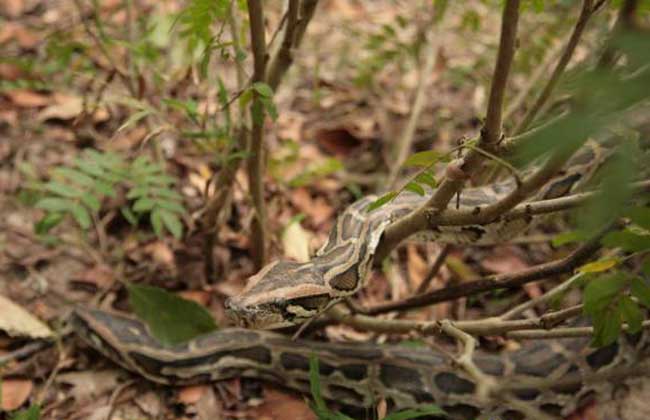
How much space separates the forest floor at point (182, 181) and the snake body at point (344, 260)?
2.53 feet

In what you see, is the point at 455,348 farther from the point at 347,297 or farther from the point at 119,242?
the point at 119,242

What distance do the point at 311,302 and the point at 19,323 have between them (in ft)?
6.88

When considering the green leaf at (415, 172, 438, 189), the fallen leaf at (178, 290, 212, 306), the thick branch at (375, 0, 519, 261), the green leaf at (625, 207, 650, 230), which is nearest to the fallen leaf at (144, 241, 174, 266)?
the fallen leaf at (178, 290, 212, 306)

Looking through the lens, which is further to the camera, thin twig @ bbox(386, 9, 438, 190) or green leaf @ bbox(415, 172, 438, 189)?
thin twig @ bbox(386, 9, 438, 190)

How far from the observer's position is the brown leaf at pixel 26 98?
5.52 meters

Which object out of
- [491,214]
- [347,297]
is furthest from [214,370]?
[491,214]

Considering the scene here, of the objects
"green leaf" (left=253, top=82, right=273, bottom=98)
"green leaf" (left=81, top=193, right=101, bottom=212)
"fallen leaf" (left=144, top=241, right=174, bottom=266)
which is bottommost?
"fallen leaf" (left=144, top=241, right=174, bottom=266)

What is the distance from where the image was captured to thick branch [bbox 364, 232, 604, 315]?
2979mm

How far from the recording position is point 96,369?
399cm

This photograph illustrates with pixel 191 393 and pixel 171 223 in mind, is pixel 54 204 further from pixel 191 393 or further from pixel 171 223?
pixel 191 393

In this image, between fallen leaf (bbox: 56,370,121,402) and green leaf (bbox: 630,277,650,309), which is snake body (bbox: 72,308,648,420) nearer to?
fallen leaf (bbox: 56,370,121,402)

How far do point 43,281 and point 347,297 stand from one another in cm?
244

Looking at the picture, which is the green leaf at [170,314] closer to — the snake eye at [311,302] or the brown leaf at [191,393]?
the brown leaf at [191,393]

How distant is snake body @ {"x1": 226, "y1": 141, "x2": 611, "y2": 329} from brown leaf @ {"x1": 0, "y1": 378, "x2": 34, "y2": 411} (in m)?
1.59
